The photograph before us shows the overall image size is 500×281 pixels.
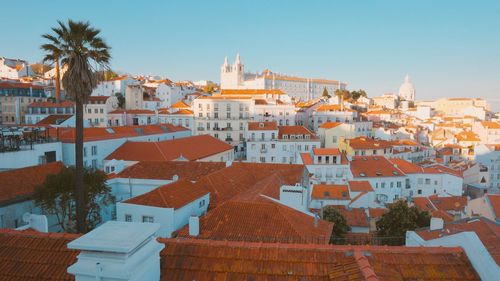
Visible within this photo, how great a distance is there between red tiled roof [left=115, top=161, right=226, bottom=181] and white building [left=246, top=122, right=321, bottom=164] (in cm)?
2466

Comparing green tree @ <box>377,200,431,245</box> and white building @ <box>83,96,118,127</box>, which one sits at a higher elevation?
white building @ <box>83,96,118,127</box>

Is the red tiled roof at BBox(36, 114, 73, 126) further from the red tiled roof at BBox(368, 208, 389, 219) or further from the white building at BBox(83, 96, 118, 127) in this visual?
the red tiled roof at BBox(368, 208, 389, 219)

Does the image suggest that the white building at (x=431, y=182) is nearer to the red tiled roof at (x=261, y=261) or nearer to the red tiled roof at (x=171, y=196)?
the red tiled roof at (x=171, y=196)

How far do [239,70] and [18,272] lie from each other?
411 feet

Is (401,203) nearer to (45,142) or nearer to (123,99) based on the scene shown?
(45,142)

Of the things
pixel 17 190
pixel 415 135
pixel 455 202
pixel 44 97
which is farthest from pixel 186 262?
pixel 415 135

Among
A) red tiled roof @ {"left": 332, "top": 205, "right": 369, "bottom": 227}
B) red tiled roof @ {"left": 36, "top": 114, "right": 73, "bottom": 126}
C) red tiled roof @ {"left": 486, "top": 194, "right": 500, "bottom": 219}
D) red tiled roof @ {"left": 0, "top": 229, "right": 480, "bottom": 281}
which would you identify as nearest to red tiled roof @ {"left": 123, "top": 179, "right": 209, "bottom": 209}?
red tiled roof @ {"left": 0, "top": 229, "right": 480, "bottom": 281}

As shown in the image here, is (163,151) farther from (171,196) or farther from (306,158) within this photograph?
(171,196)

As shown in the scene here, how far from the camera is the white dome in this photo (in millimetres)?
185188

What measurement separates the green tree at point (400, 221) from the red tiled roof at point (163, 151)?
18.6m

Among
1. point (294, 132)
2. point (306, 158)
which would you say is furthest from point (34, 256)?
point (294, 132)

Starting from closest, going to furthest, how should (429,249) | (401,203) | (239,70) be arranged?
1. (429,249)
2. (401,203)
3. (239,70)

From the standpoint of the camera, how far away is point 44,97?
7188 centimetres

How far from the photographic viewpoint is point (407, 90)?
18600 cm
